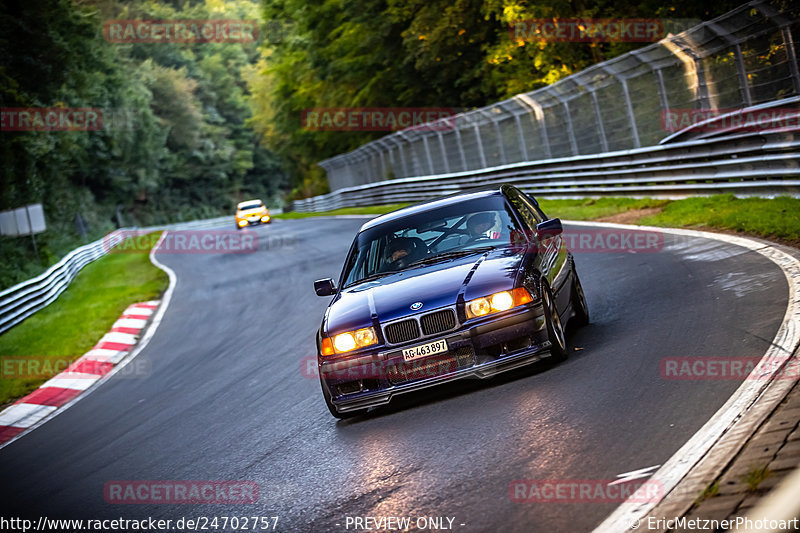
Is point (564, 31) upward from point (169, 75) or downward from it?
downward

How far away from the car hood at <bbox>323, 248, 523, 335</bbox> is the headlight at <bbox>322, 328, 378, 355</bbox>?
47mm

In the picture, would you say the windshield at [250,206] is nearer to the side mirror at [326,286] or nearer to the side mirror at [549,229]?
the side mirror at [326,286]

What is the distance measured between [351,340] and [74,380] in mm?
7973

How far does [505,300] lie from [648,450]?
202cm

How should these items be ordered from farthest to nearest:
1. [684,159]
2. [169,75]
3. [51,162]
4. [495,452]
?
[169,75] < [51,162] < [684,159] < [495,452]

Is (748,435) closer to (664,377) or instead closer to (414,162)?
(664,377)

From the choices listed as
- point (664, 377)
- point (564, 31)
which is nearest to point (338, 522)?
point (664, 377)

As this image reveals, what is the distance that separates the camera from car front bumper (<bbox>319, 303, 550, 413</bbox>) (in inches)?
257

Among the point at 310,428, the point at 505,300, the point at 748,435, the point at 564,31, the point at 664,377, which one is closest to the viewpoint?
the point at 748,435

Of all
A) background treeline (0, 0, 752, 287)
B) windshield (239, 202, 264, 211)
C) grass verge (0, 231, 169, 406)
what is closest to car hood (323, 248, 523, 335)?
grass verge (0, 231, 169, 406)

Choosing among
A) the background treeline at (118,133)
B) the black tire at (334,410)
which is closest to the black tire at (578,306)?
the black tire at (334,410)

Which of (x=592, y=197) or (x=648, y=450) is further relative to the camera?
(x=592, y=197)

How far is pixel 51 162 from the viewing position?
50031 mm

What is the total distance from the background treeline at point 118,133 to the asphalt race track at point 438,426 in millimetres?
19727
